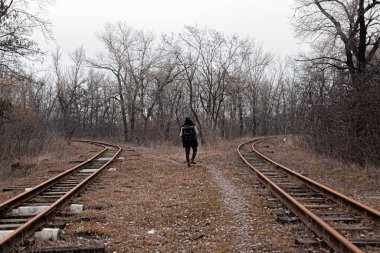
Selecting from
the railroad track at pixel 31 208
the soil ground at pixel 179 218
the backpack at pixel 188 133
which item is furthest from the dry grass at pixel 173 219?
the backpack at pixel 188 133

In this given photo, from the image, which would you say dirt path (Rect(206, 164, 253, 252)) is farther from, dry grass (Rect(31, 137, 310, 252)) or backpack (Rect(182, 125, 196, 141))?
backpack (Rect(182, 125, 196, 141))

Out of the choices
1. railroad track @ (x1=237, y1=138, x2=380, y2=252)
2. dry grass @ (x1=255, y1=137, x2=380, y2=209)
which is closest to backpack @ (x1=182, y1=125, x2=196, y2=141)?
dry grass @ (x1=255, y1=137, x2=380, y2=209)

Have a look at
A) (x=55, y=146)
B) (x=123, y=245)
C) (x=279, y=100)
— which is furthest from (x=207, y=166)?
(x=279, y=100)

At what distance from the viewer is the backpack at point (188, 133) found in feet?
48.5

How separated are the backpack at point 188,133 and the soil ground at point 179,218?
308cm

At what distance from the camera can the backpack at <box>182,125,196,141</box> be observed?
14.8 meters

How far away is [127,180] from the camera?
11.7 metres

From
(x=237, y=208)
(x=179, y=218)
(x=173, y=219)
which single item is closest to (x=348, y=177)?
(x=237, y=208)

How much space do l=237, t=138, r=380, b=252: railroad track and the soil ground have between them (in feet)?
1.10

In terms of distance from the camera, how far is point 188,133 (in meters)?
14.8

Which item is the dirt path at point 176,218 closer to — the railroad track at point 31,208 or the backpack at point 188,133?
the railroad track at point 31,208

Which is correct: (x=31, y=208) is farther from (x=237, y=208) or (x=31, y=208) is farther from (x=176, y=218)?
(x=237, y=208)

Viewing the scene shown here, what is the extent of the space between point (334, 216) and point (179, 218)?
2.80m

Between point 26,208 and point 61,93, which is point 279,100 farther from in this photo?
point 26,208
